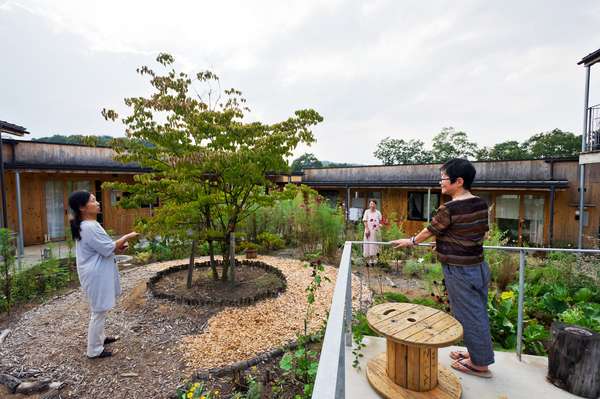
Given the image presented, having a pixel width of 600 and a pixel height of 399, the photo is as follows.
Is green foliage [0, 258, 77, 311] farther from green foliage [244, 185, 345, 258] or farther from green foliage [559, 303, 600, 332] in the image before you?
green foliage [559, 303, 600, 332]

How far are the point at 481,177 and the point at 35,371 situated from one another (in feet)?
45.4

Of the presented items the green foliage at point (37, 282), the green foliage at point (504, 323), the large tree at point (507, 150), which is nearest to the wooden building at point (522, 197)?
the green foliage at point (504, 323)

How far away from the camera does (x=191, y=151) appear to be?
5.23 meters

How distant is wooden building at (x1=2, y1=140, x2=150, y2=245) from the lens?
9.69 meters

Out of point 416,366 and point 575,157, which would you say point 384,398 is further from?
point 575,157

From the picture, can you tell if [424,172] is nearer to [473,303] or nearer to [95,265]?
[473,303]

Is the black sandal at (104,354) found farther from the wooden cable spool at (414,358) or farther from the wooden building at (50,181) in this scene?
the wooden building at (50,181)

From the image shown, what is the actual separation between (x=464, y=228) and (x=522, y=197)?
11067mm

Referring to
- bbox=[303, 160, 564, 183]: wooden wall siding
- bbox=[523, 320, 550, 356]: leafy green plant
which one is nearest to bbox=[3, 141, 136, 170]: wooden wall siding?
bbox=[303, 160, 564, 183]: wooden wall siding

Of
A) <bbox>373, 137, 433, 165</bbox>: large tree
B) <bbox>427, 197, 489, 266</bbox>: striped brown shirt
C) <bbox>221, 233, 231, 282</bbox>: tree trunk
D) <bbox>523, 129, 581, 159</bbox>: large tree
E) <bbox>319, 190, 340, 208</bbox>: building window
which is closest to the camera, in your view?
<bbox>427, 197, 489, 266</bbox>: striped brown shirt

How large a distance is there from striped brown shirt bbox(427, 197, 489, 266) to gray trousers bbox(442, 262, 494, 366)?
8 centimetres

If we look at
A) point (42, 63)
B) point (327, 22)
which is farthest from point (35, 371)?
point (42, 63)

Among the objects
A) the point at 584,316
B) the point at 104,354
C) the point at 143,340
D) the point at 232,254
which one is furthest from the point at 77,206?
the point at 584,316

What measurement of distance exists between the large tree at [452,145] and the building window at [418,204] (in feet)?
94.0
